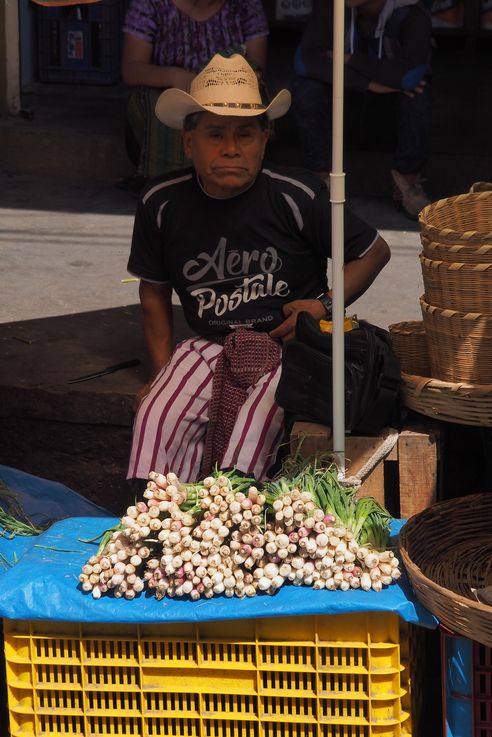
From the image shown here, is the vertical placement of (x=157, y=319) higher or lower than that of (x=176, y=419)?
Answer: higher

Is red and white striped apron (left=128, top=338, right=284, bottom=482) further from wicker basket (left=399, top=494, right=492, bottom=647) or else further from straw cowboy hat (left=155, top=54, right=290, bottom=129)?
straw cowboy hat (left=155, top=54, right=290, bottom=129)

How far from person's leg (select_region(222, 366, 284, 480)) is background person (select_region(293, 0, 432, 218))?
3085 mm

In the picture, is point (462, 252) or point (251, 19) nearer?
point (462, 252)

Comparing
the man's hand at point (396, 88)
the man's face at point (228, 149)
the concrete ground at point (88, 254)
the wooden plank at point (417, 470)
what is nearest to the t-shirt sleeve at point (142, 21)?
the concrete ground at point (88, 254)

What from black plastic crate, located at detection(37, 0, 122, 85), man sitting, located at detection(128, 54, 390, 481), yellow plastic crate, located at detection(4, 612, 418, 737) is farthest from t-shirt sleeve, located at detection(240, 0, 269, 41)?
yellow plastic crate, located at detection(4, 612, 418, 737)

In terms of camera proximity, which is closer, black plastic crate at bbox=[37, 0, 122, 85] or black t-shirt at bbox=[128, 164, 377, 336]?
black t-shirt at bbox=[128, 164, 377, 336]

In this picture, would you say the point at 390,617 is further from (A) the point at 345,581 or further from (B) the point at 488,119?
(B) the point at 488,119

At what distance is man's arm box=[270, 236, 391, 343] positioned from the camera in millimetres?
3834

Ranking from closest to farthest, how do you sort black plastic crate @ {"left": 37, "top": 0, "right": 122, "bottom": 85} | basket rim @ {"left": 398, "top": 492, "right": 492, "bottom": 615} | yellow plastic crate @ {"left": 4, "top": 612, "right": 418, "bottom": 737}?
basket rim @ {"left": 398, "top": 492, "right": 492, "bottom": 615}
yellow plastic crate @ {"left": 4, "top": 612, "right": 418, "bottom": 737}
black plastic crate @ {"left": 37, "top": 0, "right": 122, "bottom": 85}

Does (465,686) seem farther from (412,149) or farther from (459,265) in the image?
(412,149)

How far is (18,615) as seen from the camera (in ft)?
9.31

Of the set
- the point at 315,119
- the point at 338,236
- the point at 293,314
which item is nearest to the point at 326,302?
the point at 293,314

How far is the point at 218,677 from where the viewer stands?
285 cm

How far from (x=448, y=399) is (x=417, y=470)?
0.23 meters
